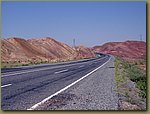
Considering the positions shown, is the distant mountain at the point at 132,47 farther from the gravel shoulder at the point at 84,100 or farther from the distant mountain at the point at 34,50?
the distant mountain at the point at 34,50

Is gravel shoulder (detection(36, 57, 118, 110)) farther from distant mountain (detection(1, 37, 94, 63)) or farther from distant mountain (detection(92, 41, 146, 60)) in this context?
distant mountain (detection(1, 37, 94, 63))

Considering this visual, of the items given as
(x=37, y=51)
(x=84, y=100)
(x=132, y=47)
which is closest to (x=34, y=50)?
(x=37, y=51)

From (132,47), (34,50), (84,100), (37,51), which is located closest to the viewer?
(84,100)

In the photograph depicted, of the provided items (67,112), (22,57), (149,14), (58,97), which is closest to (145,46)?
(149,14)

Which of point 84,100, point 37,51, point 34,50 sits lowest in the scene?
point 84,100

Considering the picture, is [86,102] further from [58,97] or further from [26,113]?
[26,113]

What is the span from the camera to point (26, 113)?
6.96 metres

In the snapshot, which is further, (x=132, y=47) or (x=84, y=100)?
(x=132, y=47)

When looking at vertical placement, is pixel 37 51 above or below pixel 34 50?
below

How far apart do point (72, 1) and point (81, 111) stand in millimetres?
2791

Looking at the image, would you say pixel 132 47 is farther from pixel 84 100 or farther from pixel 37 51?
pixel 37 51

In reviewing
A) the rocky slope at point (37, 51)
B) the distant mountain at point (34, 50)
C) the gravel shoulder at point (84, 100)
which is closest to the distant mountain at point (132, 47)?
the gravel shoulder at point (84, 100)

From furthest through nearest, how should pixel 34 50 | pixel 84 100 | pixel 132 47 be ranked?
pixel 34 50 → pixel 132 47 → pixel 84 100

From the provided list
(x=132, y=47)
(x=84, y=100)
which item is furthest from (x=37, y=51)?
(x=84, y=100)
